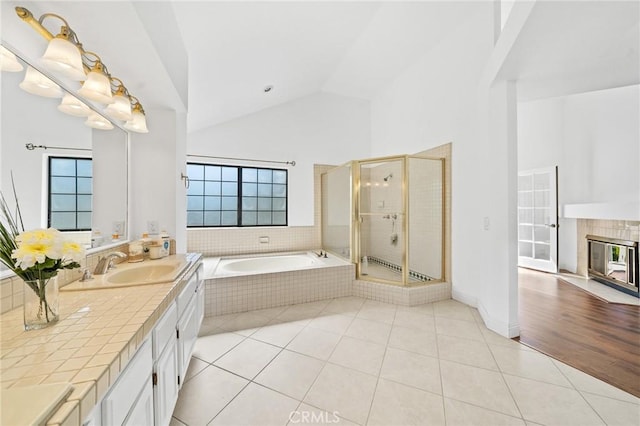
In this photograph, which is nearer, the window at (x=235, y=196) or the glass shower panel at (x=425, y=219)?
the glass shower panel at (x=425, y=219)

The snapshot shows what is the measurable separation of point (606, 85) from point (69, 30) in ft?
13.6

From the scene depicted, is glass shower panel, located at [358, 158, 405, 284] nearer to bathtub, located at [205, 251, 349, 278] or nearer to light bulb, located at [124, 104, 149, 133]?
bathtub, located at [205, 251, 349, 278]

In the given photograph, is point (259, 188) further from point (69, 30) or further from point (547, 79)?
point (547, 79)

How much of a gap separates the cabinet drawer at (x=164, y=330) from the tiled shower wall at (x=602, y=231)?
209 inches

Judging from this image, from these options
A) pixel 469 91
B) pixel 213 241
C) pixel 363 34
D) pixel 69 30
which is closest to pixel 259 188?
pixel 213 241

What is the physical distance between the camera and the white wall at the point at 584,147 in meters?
3.22

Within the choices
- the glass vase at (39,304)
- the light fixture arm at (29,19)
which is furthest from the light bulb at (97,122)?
the glass vase at (39,304)

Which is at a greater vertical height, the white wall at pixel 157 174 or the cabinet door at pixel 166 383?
the white wall at pixel 157 174

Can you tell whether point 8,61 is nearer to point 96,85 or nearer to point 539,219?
point 96,85

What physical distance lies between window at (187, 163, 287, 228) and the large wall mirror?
1.68 m

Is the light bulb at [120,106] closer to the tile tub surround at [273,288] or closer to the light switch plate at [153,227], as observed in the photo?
the light switch plate at [153,227]

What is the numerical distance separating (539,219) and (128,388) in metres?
5.89

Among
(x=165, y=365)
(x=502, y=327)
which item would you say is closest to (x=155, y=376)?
(x=165, y=365)

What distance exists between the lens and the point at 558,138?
413 cm
